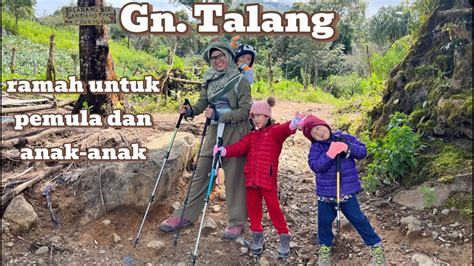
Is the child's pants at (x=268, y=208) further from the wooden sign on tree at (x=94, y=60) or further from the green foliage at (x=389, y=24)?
the green foliage at (x=389, y=24)

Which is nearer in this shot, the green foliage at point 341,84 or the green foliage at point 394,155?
the green foliage at point 394,155

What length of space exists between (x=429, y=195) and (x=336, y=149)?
142 cm

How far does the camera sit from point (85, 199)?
5.60m

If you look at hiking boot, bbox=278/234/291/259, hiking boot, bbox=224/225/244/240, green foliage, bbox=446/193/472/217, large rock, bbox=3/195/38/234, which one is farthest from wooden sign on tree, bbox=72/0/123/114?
green foliage, bbox=446/193/472/217

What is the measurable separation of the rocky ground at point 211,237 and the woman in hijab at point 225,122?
0.71 ft

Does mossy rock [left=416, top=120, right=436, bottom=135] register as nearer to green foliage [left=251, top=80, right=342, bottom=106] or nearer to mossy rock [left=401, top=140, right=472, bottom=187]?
mossy rock [left=401, top=140, right=472, bottom=187]

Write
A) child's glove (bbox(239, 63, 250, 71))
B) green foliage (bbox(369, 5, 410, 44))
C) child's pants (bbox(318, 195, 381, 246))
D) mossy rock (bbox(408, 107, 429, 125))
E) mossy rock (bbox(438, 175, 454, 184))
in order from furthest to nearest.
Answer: green foliage (bbox(369, 5, 410, 44))
mossy rock (bbox(408, 107, 429, 125))
child's glove (bbox(239, 63, 250, 71))
mossy rock (bbox(438, 175, 454, 184))
child's pants (bbox(318, 195, 381, 246))

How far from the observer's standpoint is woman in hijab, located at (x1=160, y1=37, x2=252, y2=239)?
4926 millimetres

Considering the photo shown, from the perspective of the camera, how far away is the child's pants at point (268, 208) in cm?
473

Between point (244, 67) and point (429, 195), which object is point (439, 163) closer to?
point (429, 195)

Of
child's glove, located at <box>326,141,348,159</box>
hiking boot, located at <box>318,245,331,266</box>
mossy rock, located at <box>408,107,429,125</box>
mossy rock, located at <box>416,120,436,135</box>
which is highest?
mossy rock, located at <box>408,107,429,125</box>

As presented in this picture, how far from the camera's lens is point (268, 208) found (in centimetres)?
479

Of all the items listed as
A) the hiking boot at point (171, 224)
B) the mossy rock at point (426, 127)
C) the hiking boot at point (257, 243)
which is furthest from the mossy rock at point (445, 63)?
the hiking boot at point (171, 224)

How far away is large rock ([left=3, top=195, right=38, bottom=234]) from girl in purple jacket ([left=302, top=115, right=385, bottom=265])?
128 inches
